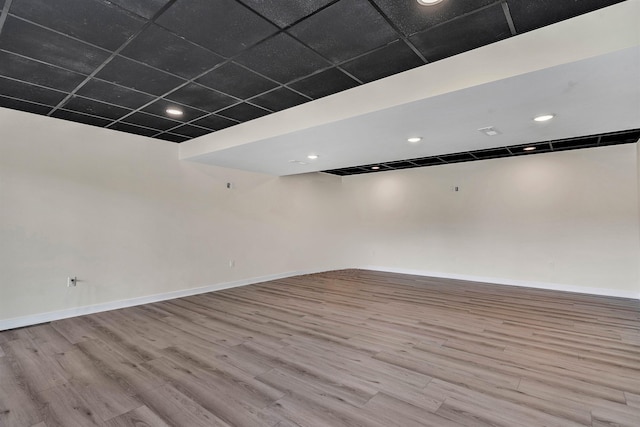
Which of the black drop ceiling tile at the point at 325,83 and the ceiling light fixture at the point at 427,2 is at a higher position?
the black drop ceiling tile at the point at 325,83

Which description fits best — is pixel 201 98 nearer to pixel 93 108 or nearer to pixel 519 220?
pixel 93 108

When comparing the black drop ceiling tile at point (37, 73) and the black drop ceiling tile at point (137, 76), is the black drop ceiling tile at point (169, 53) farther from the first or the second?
the black drop ceiling tile at point (37, 73)

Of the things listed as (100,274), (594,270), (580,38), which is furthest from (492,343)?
(100,274)

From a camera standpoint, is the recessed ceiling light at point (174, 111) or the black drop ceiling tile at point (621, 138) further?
the black drop ceiling tile at point (621, 138)

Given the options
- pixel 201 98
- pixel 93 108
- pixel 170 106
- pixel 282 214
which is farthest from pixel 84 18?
pixel 282 214

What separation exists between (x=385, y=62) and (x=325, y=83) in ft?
2.19

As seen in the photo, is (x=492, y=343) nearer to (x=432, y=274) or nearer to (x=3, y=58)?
(x=432, y=274)

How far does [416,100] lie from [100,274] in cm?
483

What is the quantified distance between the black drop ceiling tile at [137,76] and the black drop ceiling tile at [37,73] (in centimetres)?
32

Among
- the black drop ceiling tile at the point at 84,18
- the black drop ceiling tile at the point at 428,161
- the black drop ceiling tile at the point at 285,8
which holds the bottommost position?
the black drop ceiling tile at the point at 428,161

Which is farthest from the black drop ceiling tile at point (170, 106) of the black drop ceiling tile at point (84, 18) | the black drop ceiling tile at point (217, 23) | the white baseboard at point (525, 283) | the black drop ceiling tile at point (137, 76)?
the white baseboard at point (525, 283)

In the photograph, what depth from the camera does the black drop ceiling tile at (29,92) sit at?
10.3ft

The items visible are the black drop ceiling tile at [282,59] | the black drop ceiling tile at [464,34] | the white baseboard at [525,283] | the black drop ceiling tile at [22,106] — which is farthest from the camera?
the white baseboard at [525,283]

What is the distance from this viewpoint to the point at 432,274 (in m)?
7.55
